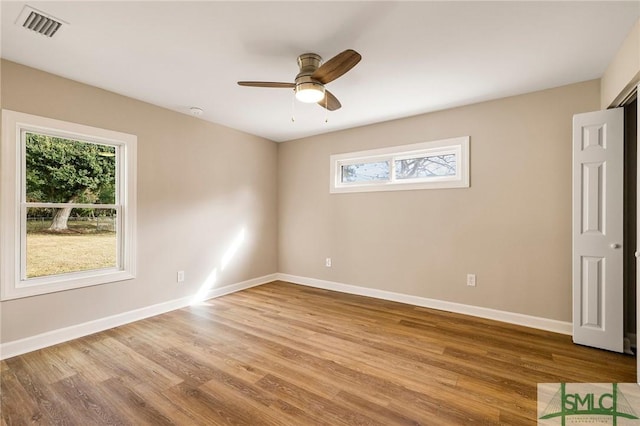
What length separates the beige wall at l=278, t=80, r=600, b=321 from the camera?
2930 millimetres

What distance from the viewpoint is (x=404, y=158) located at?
13.0ft

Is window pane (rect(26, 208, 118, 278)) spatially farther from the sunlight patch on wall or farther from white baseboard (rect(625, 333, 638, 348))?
white baseboard (rect(625, 333, 638, 348))

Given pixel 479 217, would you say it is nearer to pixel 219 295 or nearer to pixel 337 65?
pixel 337 65

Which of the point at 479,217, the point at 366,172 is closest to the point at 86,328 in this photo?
the point at 366,172

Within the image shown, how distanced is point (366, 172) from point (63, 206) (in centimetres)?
366

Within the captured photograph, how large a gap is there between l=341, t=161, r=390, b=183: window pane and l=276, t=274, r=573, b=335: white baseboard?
167cm

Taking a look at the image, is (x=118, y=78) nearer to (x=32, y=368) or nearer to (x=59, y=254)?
(x=59, y=254)

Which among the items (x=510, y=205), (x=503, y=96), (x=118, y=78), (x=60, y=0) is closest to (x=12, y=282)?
(x=118, y=78)

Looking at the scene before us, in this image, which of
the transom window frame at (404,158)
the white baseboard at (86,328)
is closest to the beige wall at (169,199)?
the white baseboard at (86,328)

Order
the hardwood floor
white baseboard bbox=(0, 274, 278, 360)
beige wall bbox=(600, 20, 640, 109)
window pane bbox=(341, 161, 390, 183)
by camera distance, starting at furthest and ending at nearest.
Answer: window pane bbox=(341, 161, 390, 183) < white baseboard bbox=(0, 274, 278, 360) < beige wall bbox=(600, 20, 640, 109) < the hardwood floor

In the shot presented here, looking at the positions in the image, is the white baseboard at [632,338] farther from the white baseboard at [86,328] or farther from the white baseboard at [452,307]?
the white baseboard at [86,328]

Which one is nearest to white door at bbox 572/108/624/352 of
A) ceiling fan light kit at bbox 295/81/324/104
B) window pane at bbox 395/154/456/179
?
window pane at bbox 395/154/456/179

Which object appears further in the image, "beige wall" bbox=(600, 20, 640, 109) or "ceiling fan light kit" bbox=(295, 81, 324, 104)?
"ceiling fan light kit" bbox=(295, 81, 324, 104)

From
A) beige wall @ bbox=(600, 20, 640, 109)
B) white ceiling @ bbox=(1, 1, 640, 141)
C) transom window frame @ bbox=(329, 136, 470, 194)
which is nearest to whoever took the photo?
white ceiling @ bbox=(1, 1, 640, 141)
